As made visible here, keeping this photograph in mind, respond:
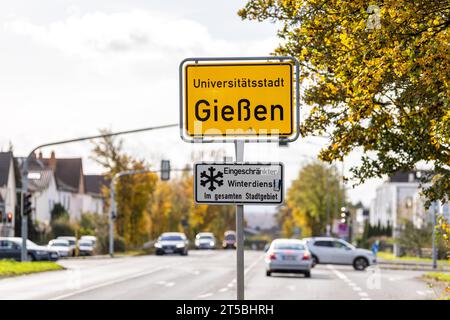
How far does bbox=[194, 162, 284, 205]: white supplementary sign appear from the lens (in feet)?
22.1

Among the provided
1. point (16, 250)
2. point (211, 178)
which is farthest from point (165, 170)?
point (211, 178)

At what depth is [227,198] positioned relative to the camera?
22.3ft

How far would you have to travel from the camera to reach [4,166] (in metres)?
76.4

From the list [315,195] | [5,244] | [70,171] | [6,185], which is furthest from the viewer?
[70,171]

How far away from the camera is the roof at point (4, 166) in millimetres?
76188

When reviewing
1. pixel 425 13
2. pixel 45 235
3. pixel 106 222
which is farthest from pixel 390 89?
pixel 45 235

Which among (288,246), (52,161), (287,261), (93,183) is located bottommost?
(287,261)

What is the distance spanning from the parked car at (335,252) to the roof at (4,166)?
37506 mm

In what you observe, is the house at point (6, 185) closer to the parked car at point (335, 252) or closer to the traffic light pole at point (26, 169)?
the traffic light pole at point (26, 169)

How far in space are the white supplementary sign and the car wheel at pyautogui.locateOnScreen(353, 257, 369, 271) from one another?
37.7 metres

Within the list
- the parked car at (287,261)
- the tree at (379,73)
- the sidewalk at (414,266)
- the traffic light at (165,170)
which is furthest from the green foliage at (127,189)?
the tree at (379,73)

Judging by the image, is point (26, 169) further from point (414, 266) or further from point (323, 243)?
point (414, 266)

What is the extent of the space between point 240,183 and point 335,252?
39.2 metres

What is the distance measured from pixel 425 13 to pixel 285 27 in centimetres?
388
